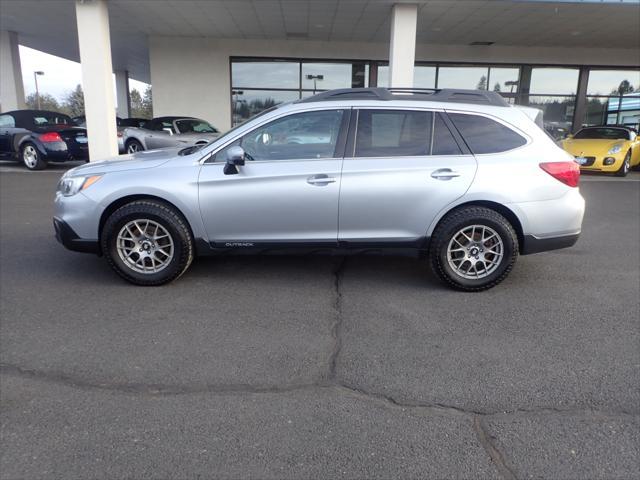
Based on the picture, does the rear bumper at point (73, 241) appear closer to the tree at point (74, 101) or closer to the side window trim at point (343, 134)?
the side window trim at point (343, 134)

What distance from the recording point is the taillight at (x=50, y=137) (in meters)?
13.2

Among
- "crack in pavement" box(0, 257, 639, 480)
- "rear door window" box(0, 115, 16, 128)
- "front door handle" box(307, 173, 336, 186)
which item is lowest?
"crack in pavement" box(0, 257, 639, 480)

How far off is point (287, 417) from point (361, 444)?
446 mm

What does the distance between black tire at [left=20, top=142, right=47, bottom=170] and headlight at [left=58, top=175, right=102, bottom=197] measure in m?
10.1

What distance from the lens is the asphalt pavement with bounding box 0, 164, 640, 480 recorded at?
2.38m

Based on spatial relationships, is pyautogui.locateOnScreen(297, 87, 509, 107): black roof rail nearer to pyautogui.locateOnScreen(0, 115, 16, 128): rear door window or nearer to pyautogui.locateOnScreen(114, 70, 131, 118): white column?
pyautogui.locateOnScreen(0, 115, 16, 128): rear door window

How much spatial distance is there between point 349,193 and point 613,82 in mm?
19913

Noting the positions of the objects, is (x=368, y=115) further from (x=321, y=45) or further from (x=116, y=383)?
(x=321, y=45)

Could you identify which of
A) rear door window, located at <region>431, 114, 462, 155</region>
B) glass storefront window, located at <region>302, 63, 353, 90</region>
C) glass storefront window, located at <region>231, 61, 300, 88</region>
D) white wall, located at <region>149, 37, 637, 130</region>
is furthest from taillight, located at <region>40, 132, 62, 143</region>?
rear door window, located at <region>431, 114, 462, 155</region>

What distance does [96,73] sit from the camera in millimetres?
13000

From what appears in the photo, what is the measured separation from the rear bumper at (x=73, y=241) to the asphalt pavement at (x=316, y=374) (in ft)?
1.18

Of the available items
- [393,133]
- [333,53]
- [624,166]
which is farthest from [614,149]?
[393,133]

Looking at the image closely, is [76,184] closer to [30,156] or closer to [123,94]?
[30,156]

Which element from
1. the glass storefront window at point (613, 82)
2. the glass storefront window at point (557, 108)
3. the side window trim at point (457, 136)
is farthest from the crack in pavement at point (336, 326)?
the glass storefront window at point (613, 82)
